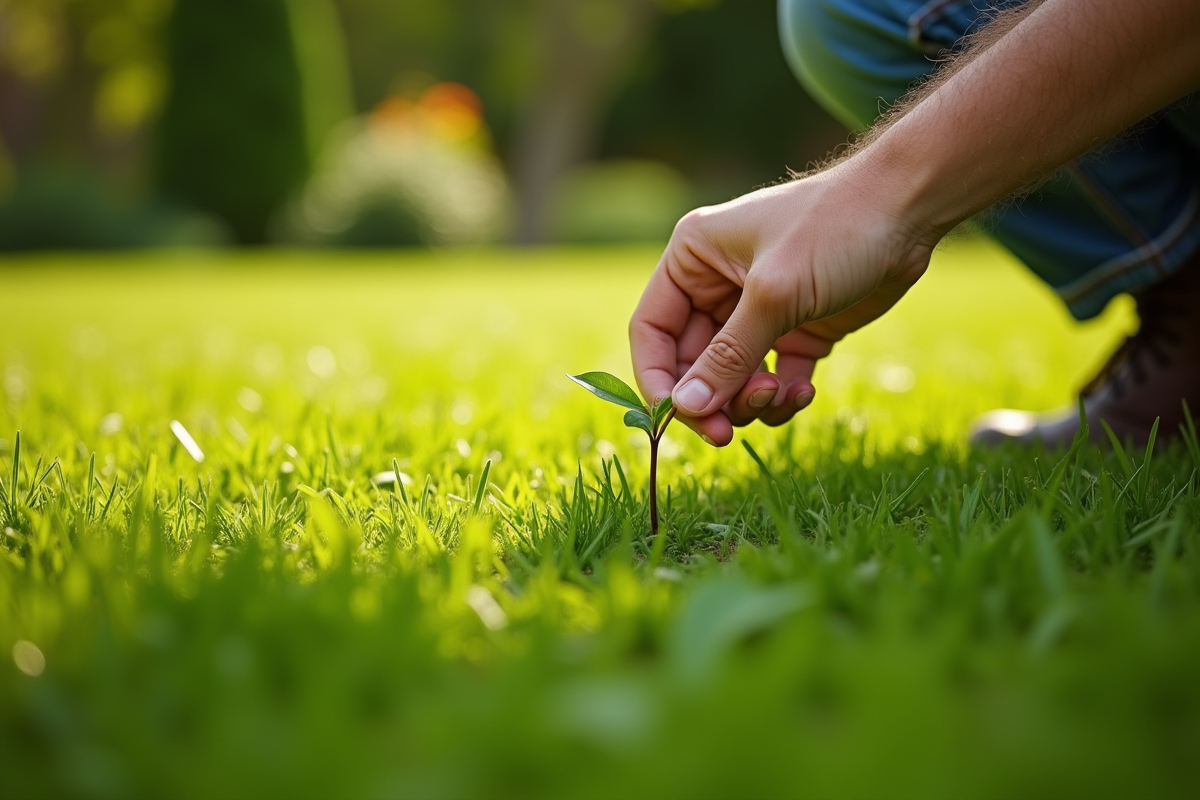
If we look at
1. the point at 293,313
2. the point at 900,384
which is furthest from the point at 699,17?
the point at 900,384

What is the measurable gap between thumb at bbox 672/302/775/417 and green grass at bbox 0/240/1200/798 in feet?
0.49

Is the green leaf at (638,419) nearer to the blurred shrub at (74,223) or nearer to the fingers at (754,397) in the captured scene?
the fingers at (754,397)

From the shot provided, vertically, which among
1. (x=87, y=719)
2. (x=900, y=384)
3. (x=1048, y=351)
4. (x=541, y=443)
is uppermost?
(x=87, y=719)

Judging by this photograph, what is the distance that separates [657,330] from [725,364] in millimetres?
247

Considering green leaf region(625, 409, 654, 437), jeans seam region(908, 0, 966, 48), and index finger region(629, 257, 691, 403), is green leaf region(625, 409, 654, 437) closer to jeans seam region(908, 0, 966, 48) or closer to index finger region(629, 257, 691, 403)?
index finger region(629, 257, 691, 403)

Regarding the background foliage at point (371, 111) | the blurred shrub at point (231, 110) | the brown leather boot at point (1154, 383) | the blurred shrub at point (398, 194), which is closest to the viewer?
the brown leather boot at point (1154, 383)

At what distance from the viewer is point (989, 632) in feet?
3.02

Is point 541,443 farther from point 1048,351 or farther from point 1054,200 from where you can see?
point 1048,351

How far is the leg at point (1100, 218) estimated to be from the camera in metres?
1.88

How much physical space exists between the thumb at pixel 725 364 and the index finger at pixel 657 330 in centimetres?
16

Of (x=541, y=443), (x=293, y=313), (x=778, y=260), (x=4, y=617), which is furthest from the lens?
(x=293, y=313)

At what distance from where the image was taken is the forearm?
118 centimetres

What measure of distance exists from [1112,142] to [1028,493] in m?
0.54

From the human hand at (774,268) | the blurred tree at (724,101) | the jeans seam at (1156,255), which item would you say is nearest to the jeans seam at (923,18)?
the jeans seam at (1156,255)
